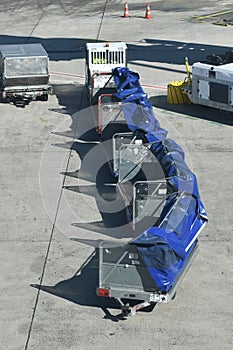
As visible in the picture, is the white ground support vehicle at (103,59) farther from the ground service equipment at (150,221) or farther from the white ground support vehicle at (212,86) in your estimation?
the ground service equipment at (150,221)

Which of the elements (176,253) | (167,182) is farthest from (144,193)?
(176,253)

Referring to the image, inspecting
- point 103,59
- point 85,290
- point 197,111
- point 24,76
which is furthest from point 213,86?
point 85,290

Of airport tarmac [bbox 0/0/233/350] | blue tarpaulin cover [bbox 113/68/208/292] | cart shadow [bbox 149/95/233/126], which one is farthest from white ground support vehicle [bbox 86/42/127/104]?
blue tarpaulin cover [bbox 113/68/208/292]

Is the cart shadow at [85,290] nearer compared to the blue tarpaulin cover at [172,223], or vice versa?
the blue tarpaulin cover at [172,223]

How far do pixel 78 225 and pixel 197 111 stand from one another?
9900mm

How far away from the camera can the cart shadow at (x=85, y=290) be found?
14387 mm

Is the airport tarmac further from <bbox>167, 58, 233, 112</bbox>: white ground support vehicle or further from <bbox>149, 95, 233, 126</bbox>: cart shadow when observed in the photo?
<bbox>167, 58, 233, 112</bbox>: white ground support vehicle

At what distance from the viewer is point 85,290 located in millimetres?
15031

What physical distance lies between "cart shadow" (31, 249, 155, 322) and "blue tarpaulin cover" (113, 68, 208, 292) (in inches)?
47.3

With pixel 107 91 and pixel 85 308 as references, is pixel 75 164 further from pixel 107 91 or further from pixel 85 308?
pixel 85 308

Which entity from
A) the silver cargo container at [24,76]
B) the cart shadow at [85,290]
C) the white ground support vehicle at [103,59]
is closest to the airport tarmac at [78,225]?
the cart shadow at [85,290]

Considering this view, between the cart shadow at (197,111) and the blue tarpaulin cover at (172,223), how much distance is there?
16.1 feet

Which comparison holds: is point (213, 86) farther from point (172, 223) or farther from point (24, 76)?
point (172, 223)

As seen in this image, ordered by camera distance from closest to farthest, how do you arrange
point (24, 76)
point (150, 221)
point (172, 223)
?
point (172, 223), point (150, 221), point (24, 76)
